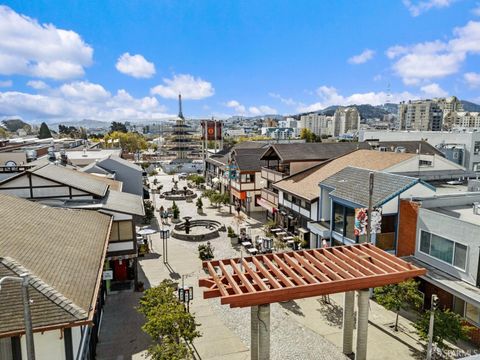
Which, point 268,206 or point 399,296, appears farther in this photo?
point 268,206

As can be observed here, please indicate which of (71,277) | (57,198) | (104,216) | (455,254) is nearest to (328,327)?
(455,254)

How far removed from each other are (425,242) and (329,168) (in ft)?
49.1

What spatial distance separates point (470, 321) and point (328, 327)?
692 centimetres

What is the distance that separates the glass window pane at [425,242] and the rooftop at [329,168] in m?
9.58

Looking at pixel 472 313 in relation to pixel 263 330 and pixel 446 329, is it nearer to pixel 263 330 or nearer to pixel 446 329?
pixel 446 329

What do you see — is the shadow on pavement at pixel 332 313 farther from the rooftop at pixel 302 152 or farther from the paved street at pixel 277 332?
the rooftop at pixel 302 152

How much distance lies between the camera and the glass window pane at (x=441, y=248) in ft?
60.5

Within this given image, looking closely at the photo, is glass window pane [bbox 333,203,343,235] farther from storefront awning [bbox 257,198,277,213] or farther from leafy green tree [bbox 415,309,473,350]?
storefront awning [bbox 257,198,277,213]

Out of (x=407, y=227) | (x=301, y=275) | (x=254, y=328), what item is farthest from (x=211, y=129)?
(x=301, y=275)

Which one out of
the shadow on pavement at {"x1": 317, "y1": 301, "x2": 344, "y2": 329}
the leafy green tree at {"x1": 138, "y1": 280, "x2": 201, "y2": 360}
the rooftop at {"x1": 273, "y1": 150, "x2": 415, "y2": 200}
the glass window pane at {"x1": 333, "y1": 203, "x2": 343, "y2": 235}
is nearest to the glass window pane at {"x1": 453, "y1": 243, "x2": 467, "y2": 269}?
the shadow on pavement at {"x1": 317, "y1": 301, "x2": 344, "y2": 329}

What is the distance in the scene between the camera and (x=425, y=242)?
20.1 m

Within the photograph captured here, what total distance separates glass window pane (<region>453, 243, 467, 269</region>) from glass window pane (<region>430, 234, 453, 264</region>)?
31cm

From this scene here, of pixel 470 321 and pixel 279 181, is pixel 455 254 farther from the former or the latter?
pixel 279 181

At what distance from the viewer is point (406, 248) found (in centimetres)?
2141
